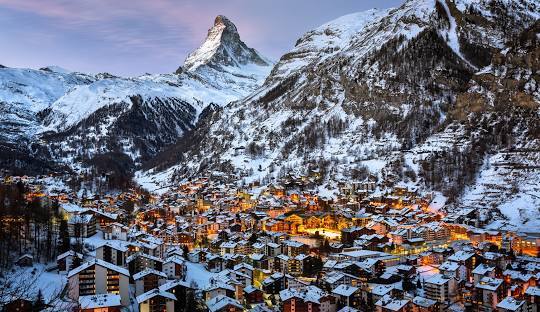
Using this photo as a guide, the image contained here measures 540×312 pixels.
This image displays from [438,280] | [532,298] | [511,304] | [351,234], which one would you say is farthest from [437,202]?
[511,304]

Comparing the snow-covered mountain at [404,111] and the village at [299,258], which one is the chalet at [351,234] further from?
the snow-covered mountain at [404,111]

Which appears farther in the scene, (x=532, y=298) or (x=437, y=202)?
(x=437, y=202)

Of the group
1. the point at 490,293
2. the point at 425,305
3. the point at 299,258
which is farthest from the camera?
the point at 299,258

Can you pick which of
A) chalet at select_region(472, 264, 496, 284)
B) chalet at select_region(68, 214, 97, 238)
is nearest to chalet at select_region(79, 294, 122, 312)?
chalet at select_region(68, 214, 97, 238)

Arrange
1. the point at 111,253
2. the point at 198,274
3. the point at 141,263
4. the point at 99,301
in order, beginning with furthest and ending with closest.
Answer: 1. the point at 198,274
2. the point at 111,253
3. the point at 141,263
4. the point at 99,301

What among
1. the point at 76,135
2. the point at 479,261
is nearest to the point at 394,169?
the point at 479,261

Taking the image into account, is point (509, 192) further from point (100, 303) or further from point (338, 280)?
point (100, 303)

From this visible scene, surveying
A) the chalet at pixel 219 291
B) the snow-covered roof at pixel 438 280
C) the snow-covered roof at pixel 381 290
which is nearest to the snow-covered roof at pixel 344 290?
the snow-covered roof at pixel 381 290
